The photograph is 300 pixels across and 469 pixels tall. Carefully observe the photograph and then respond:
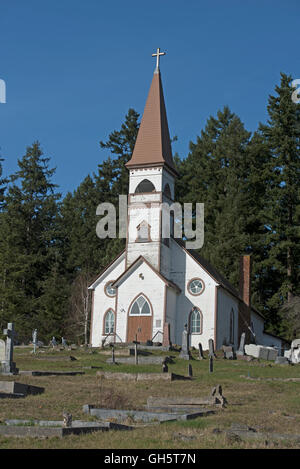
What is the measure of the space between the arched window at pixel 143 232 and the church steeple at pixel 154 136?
3742mm

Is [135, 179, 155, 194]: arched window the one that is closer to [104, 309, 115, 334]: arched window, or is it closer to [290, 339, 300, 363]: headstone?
[104, 309, 115, 334]: arched window

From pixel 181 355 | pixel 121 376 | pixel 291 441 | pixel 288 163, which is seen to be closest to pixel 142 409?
pixel 291 441

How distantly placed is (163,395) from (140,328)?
2103cm

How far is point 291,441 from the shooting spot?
453 inches

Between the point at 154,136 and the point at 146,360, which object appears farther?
the point at 154,136

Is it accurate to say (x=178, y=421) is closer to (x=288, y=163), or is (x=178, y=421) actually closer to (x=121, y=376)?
(x=121, y=376)

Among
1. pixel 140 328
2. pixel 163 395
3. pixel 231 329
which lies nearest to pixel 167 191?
pixel 140 328

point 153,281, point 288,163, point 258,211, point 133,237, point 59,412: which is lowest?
point 59,412

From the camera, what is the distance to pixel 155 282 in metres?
39.8

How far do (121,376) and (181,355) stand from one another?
29.7 ft

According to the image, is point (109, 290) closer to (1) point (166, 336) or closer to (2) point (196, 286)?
(2) point (196, 286)

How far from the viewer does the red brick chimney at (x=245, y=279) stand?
154 feet

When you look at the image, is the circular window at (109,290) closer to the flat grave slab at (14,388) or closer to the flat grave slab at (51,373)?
the flat grave slab at (51,373)

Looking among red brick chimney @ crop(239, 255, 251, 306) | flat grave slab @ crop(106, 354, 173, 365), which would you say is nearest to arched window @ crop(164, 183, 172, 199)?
red brick chimney @ crop(239, 255, 251, 306)
